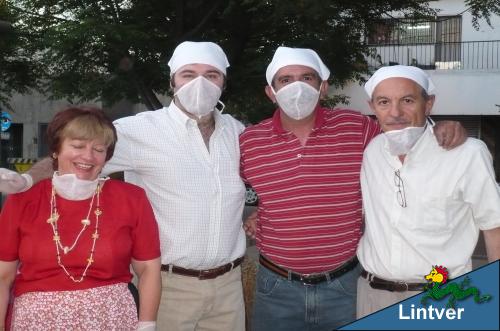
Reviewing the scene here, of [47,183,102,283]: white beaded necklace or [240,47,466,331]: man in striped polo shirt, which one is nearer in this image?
[47,183,102,283]: white beaded necklace

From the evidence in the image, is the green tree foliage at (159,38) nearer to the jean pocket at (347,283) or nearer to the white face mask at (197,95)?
the white face mask at (197,95)

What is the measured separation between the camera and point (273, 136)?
3.55 meters

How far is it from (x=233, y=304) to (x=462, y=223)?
142 cm

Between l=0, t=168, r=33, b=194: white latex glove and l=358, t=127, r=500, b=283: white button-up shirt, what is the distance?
1763 mm

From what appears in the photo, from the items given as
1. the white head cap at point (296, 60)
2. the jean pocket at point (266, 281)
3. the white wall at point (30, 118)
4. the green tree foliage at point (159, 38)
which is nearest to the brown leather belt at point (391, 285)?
the jean pocket at point (266, 281)

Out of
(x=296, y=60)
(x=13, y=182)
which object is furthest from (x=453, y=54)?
(x=13, y=182)

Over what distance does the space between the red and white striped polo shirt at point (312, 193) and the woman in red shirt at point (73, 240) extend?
89 centimetres

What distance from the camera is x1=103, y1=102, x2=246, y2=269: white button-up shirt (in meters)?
3.29

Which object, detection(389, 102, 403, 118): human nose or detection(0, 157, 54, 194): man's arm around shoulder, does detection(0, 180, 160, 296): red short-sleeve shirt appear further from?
detection(389, 102, 403, 118): human nose

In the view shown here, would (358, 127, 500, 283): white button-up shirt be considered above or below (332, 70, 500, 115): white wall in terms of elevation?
below

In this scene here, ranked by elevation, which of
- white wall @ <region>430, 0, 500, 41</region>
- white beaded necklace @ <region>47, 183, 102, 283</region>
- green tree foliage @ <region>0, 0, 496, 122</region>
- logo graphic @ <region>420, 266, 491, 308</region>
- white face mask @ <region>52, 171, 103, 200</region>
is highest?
white wall @ <region>430, 0, 500, 41</region>

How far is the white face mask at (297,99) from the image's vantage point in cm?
346

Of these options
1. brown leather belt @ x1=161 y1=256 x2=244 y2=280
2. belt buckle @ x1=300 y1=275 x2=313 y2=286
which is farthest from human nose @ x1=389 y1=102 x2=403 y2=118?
brown leather belt @ x1=161 y1=256 x2=244 y2=280

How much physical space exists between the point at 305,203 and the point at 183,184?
0.71m
